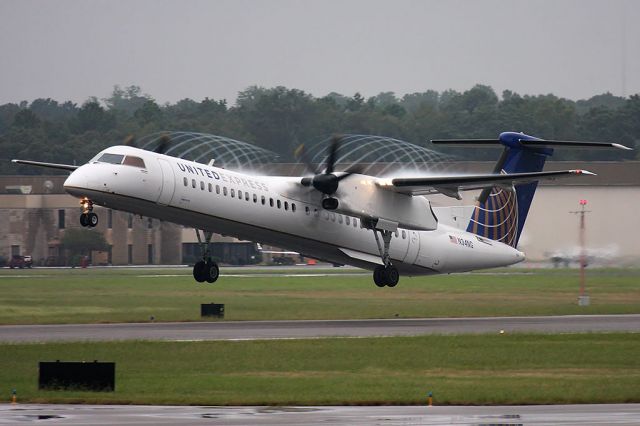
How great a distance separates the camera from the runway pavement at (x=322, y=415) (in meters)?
19.9

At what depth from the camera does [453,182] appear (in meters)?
42.6

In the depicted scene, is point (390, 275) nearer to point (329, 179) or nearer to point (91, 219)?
point (329, 179)

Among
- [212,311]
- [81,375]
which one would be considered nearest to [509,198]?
[212,311]

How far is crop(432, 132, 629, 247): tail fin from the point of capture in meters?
47.5

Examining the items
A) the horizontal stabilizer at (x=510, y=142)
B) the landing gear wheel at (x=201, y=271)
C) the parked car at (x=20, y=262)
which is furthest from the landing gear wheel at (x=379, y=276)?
the parked car at (x=20, y=262)

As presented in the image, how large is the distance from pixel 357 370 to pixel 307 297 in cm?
2463

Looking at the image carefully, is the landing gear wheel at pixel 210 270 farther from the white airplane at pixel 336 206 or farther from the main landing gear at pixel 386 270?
the main landing gear at pixel 386 270

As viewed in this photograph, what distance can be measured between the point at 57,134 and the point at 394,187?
90.3 meters

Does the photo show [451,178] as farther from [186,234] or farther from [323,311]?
[186,234]

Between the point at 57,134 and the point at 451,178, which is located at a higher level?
the point at 57,134

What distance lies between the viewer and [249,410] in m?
22.4

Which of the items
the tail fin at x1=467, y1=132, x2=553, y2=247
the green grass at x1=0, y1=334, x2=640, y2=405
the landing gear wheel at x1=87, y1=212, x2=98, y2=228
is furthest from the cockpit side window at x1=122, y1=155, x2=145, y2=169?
the tail fin at x1=467, y1=132, x2=553, y2=247

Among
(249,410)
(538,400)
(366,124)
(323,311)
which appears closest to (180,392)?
(249,410)

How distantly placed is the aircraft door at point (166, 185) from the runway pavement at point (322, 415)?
1553 centimetres
